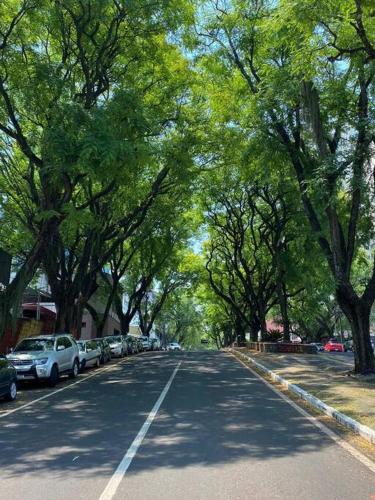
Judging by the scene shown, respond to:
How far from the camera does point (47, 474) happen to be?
23.5ft

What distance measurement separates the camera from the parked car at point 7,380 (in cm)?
1442

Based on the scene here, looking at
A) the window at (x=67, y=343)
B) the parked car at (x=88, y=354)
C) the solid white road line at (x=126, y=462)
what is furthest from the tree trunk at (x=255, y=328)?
the solid white road line at (x=126, y=462)

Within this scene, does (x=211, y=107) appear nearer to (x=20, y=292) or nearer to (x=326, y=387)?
(x=20, y=292)

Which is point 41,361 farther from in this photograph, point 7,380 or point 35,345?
point 7,380

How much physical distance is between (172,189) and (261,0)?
1241 centimetres

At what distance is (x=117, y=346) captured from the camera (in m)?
36.5

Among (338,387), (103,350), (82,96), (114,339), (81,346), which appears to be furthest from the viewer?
(114,339)

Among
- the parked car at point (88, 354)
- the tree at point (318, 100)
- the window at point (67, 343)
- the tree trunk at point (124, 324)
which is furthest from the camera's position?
the tree trunk at point (124, 324)

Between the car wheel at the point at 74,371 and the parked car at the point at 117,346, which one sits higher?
the parked car at the point at 117,346

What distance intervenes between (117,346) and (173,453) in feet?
94.4

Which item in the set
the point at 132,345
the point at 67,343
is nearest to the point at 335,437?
the point at 67,343

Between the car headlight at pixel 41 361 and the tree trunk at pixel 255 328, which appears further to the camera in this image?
the tree trunk at pixel 255 328

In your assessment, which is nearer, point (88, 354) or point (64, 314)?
point (88, 354)

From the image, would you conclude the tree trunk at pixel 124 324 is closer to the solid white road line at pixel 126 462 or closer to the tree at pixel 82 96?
the tree at pixel 82 96
